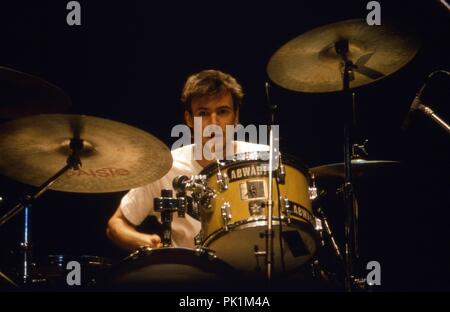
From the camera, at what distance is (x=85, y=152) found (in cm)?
241

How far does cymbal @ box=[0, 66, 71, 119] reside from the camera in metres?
2.18

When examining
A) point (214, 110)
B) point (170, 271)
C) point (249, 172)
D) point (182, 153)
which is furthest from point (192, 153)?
point (170, 271)

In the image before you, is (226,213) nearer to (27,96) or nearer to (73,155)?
(73,155)

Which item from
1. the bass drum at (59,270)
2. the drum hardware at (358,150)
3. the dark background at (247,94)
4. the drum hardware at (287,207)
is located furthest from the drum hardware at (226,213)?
the dark background at (247,94)

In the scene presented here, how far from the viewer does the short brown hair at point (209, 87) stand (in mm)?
3131

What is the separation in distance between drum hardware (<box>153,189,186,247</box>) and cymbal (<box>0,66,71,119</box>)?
0.66m

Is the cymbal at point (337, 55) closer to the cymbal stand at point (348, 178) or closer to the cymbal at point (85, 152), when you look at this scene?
the cymbal stand at point (348, 178)

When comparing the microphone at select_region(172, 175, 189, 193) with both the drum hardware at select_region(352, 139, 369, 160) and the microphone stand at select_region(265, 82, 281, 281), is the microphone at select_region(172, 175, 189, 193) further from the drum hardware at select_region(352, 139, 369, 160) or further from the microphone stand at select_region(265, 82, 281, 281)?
the drum hardware at select_region(352, 139, 369, 160)

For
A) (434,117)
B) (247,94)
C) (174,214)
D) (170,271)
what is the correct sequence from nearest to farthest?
(170,271) → (434,117) → (174,214) → (247,94)

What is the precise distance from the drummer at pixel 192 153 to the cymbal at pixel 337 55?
422 millimetres

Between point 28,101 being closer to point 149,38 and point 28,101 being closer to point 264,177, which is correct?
point 264,177

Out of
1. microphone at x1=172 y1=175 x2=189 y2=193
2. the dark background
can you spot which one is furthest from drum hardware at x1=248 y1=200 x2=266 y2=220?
the dark background

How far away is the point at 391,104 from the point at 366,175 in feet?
3.44

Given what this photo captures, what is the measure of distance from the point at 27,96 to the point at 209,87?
3.80 ft
